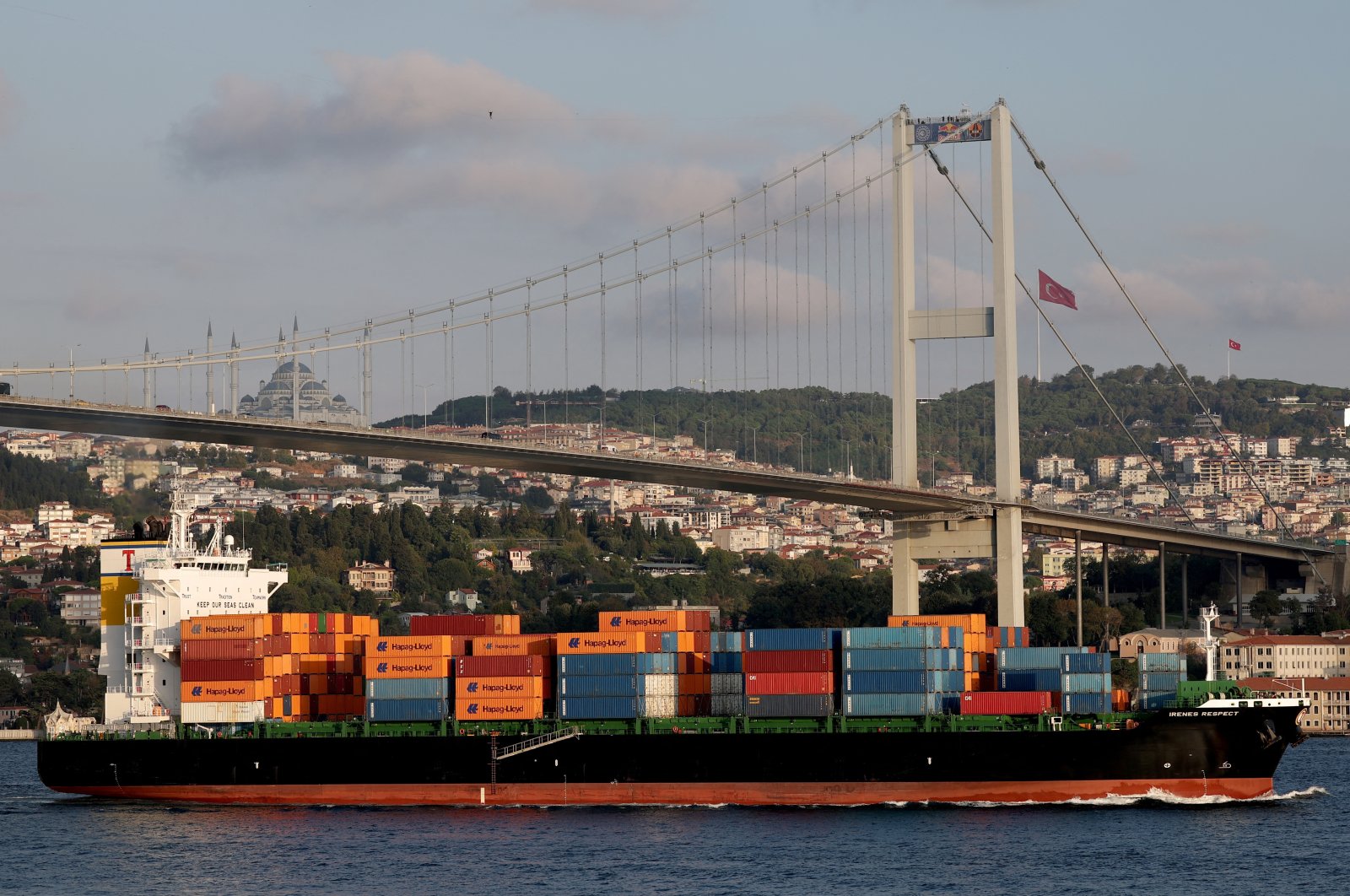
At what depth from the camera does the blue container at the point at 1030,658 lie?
123 ft

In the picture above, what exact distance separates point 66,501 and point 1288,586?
6927cm

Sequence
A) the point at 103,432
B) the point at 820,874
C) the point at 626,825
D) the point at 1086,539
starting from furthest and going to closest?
the point at 1086,539 < the point at 103,432 < the point at 626,825 < the point at 820,874

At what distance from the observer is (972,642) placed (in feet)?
127

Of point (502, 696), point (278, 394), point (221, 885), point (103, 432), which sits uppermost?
point (278, 394)

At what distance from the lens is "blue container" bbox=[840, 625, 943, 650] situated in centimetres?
3700

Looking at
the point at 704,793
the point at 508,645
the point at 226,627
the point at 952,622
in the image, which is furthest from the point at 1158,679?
the point at 226,627

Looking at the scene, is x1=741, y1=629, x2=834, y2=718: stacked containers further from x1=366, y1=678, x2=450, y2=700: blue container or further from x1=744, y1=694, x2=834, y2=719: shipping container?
x1=366, y1=678, x2=450, y2=700: blue container

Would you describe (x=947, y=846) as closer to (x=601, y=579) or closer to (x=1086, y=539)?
(x=1086, y=539)

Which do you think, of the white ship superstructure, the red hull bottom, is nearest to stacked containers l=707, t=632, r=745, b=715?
the red hull bottom

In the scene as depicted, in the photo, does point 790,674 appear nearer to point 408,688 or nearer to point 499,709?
point 499,709

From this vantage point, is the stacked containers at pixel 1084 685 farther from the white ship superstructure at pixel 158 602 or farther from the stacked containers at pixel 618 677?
the white ship superstructure at pixel 158 602

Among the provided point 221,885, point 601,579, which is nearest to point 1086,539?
point 221,885

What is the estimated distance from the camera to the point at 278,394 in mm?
Answer: 120062

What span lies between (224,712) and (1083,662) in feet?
55.0
